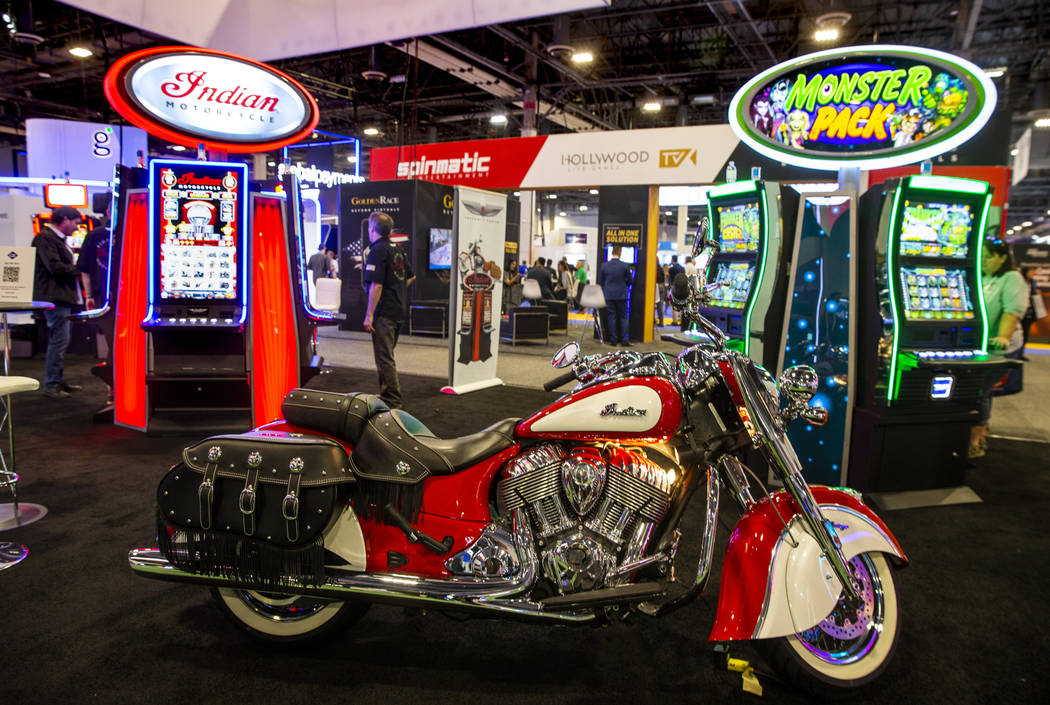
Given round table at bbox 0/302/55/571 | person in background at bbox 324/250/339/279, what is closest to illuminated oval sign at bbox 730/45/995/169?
round table at bbox 0/302/55/571

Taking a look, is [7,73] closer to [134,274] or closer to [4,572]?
[134,274]

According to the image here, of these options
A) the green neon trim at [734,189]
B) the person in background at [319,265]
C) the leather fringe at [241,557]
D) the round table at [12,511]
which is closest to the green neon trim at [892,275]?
the green neon trim at [734,189]

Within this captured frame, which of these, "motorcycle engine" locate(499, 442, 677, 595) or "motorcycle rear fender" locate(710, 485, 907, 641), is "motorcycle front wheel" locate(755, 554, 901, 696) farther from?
"motorcycle engine" locate(499, 442, 677, 595)

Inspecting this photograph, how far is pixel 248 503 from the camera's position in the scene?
6.30ft

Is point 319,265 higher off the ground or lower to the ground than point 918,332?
higher

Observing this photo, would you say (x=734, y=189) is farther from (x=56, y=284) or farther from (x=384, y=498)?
(x=56, y=284)

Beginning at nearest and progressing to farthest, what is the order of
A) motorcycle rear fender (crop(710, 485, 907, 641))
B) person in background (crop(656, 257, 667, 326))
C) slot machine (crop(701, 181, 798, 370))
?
motorcycle rear fender (crop(710, 485, 907, 641)) → slot machine (crop(701, 181, 798, 370)) → person in background (crop(656, 257, 667, 326))

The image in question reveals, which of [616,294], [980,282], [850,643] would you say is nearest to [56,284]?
[850,643]

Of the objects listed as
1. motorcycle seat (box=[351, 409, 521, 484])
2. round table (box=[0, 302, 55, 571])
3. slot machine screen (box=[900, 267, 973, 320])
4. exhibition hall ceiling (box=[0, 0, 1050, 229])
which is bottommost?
round table (box=[0, 302, 55, 571])

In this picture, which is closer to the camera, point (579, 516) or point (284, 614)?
point (579, 516)

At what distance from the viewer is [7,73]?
15.3 m

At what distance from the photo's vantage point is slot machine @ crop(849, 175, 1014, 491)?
11.7 feet

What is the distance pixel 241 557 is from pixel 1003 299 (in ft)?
16.8

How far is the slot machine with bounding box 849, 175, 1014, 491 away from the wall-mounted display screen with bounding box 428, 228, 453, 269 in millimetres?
9370
